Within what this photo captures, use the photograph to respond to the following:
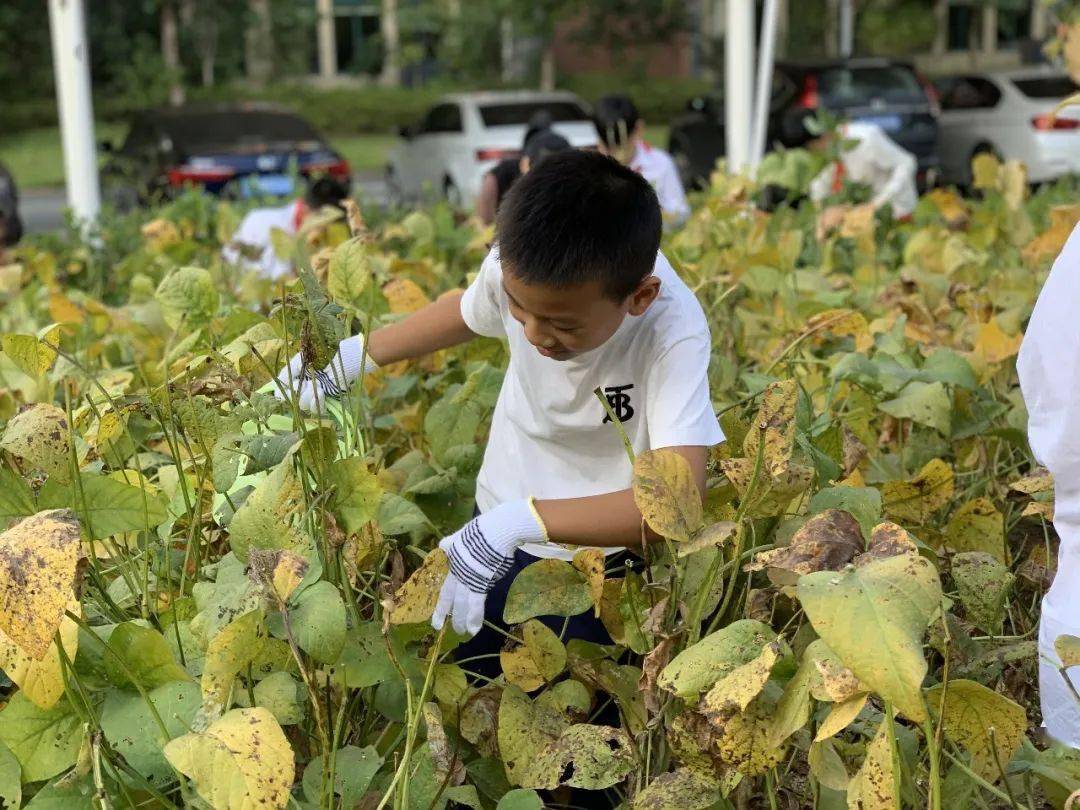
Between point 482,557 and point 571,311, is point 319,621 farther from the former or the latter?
point 571,311

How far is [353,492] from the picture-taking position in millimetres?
1376

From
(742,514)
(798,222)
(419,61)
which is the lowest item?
(419,61)

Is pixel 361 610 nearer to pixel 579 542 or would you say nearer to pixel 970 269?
pixel 579 542

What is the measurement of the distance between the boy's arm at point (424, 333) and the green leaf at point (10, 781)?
0.79 m

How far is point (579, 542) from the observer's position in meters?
1.59

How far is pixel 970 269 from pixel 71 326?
1867 mm

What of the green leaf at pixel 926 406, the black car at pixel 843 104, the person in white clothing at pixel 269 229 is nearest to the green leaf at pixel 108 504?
the green leaf at pixel 926 406

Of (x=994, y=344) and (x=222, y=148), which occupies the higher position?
(x=994, y=344)

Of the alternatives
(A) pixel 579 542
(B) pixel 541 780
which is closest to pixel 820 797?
(B) pixel 541 780

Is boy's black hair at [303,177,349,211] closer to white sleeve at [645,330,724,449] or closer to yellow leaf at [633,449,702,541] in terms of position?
white sleeve at [645,330,724,449]

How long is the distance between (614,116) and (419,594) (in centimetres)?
467

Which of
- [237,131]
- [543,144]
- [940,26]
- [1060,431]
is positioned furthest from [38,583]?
[940,26]

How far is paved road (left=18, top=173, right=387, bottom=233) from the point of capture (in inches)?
606

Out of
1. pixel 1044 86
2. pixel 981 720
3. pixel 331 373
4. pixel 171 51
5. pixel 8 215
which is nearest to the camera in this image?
pixel 981 720
